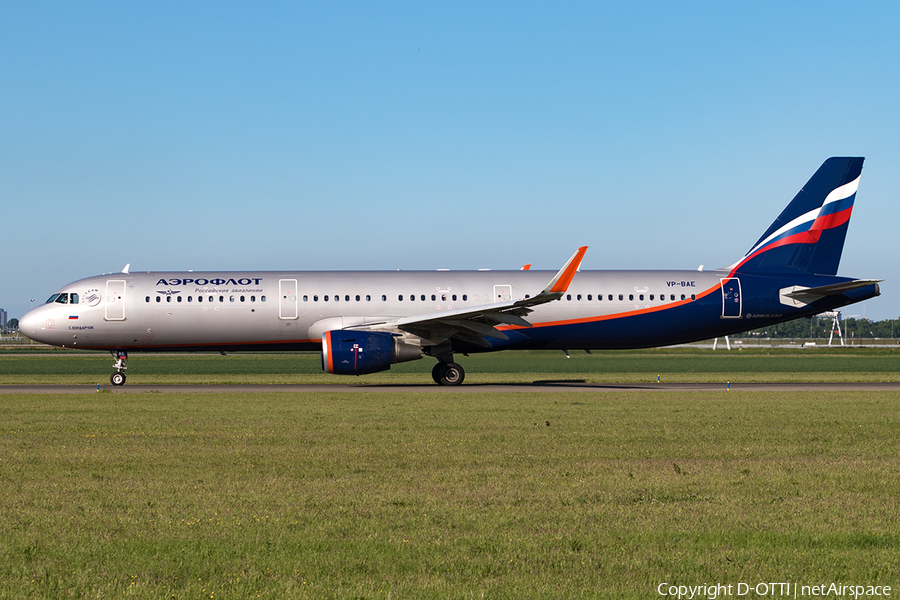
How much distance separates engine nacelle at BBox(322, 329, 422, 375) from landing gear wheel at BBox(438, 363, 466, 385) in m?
2.96

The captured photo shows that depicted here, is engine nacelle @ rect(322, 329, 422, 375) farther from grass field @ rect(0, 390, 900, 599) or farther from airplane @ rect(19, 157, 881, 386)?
grass field @ rect(0, 390, 900, 599)

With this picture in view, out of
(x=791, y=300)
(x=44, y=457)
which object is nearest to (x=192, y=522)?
(x=44, y=457)

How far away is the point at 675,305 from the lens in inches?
1177

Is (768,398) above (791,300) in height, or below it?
below

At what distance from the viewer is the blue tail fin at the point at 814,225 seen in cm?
3119

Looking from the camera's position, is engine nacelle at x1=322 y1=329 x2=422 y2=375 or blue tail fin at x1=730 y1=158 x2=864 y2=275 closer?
engine nacelle at x1=322 y1=329 x2=422 y2=375

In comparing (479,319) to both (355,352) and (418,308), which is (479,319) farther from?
(355,352)

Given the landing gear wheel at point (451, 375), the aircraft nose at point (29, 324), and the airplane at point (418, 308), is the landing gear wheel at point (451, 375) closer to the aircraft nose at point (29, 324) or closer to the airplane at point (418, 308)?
the airplane at point (418, 308)

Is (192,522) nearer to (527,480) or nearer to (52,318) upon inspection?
(527,480)

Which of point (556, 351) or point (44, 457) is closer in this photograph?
point (44, 457)

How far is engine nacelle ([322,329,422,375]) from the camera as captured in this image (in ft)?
86.4

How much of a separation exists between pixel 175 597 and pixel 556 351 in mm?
25936

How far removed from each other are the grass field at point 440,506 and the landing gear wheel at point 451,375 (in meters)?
12.1

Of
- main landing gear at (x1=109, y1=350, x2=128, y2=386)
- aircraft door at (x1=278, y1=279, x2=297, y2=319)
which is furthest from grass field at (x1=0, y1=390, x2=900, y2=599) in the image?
main landing gear at (x1=109, y1=350, x2=128, y2=386)
